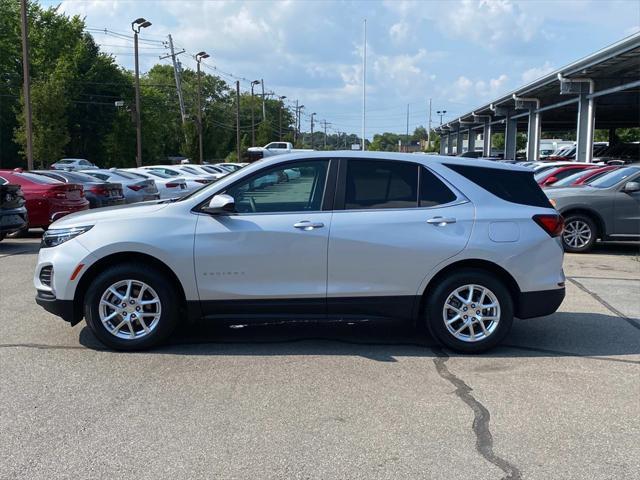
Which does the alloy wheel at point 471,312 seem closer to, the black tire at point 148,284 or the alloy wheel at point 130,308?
the black tire at point 148,284

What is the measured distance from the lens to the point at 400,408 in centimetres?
470

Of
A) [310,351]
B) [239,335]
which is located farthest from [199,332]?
[310,351]

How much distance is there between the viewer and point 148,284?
5.82 meters

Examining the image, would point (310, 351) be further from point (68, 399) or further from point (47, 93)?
point (47, 93)

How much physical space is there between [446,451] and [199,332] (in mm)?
3333

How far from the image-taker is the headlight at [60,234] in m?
5.91

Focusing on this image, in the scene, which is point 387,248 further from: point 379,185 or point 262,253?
point 262,253

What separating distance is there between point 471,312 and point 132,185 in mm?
16202

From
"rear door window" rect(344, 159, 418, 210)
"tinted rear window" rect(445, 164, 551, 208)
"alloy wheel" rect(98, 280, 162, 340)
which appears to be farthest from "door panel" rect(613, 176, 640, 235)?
"alloy wheel" rect(98, 280, 162, 340)

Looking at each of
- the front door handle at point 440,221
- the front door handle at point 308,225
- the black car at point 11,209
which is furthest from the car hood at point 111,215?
the black car at point 11,209

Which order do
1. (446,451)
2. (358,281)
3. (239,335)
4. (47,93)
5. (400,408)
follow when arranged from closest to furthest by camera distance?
(446,451) < (400,408) < (358,281) < (239,335) < (47,93)

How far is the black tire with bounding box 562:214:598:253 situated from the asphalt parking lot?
611 centimetres

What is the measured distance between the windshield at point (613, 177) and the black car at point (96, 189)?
38.3ft

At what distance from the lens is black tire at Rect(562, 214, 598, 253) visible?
1276cm
